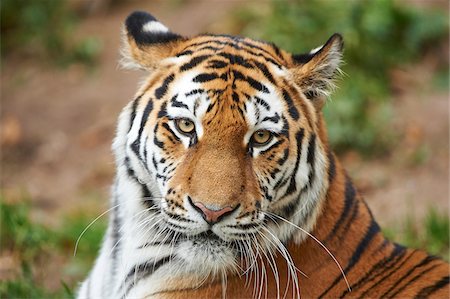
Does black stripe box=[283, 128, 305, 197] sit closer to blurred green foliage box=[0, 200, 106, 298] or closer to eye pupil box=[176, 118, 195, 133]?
eye pupil box=[176, 118, 195, 133]

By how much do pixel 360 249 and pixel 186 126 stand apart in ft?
2.85

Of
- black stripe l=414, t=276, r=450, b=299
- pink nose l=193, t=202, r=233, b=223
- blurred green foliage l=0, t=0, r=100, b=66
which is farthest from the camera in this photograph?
blurred green foliage l=0, t=0, r=100, b=66

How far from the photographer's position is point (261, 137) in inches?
118

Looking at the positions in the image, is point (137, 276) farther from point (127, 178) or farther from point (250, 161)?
point (250, 161)

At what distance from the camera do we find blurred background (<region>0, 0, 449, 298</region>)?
557 centimetres

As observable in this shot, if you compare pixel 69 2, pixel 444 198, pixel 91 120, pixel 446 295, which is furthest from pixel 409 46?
pixel 446 295

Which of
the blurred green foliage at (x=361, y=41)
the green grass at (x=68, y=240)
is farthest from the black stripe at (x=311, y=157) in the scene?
the blurred green foliage at (x=361, y=41)

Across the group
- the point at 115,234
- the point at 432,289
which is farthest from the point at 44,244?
the point at 432,289

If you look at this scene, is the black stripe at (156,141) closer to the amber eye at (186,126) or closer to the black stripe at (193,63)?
the amber eye at (186,126)

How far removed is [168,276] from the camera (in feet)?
10.2

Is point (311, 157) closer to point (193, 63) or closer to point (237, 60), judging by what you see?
point (237, 60)

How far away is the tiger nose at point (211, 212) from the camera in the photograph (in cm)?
281

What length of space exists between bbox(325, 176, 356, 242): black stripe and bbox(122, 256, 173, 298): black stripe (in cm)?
66

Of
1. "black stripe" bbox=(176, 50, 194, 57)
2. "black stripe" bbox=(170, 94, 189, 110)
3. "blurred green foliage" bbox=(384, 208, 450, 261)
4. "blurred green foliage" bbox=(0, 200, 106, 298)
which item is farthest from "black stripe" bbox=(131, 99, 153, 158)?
"blurred green foliage" bbox=(384, 208, 450, 261)
